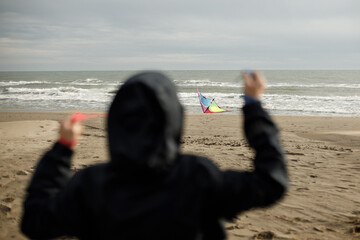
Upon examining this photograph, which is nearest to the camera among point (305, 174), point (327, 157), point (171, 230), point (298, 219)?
point (171, 230)

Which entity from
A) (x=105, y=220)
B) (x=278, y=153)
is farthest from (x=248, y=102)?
(x=105, y=220)

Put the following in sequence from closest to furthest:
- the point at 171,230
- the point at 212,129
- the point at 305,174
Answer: the point at 171,230 → the point at 305,174 → the point at 212,129

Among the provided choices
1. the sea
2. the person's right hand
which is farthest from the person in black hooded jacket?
the sea

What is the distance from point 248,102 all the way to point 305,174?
5.16 meters

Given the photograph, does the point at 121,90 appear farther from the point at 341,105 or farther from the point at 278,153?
the point at 341,105

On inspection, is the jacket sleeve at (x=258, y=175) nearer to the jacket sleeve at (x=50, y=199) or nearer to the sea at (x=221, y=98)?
the sea at (x=221, y=98)

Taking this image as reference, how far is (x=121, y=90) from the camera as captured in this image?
101 centimetres

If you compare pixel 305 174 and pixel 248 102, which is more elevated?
pixel 248 102

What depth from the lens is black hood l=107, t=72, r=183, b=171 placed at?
95 centimetres

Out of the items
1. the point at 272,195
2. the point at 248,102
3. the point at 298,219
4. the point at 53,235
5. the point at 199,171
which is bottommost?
the point at 298,219

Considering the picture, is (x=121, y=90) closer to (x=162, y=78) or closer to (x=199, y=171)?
(x=162, y=78)

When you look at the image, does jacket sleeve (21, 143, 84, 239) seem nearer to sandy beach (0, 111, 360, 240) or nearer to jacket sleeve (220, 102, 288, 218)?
jacket sleeve (220, 102, 288, 218)

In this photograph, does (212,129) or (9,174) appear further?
(212,129)

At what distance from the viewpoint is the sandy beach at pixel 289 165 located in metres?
3.67
